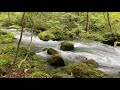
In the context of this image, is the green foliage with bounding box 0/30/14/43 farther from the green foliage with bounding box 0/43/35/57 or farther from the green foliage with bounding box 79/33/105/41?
the green foliage with bounding box 79/33/105/41

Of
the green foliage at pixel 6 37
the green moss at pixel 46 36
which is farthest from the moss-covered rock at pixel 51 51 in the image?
the green foliage at pixel 6 37

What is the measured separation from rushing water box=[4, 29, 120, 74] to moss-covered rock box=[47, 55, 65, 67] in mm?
266

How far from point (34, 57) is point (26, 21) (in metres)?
1.23

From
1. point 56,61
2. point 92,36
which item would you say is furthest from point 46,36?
point 92,36

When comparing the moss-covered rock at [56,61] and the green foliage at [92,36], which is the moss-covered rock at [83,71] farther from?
the green foliage at [92,36]

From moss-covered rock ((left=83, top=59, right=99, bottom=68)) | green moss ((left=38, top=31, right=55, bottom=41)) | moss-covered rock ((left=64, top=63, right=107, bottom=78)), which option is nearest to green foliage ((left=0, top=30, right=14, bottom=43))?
green moss ((left=38, top=31, right=55, bottom=41))

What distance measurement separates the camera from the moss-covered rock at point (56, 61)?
716 cm

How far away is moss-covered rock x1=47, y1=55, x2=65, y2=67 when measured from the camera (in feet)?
23.5

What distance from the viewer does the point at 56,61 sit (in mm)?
7160
